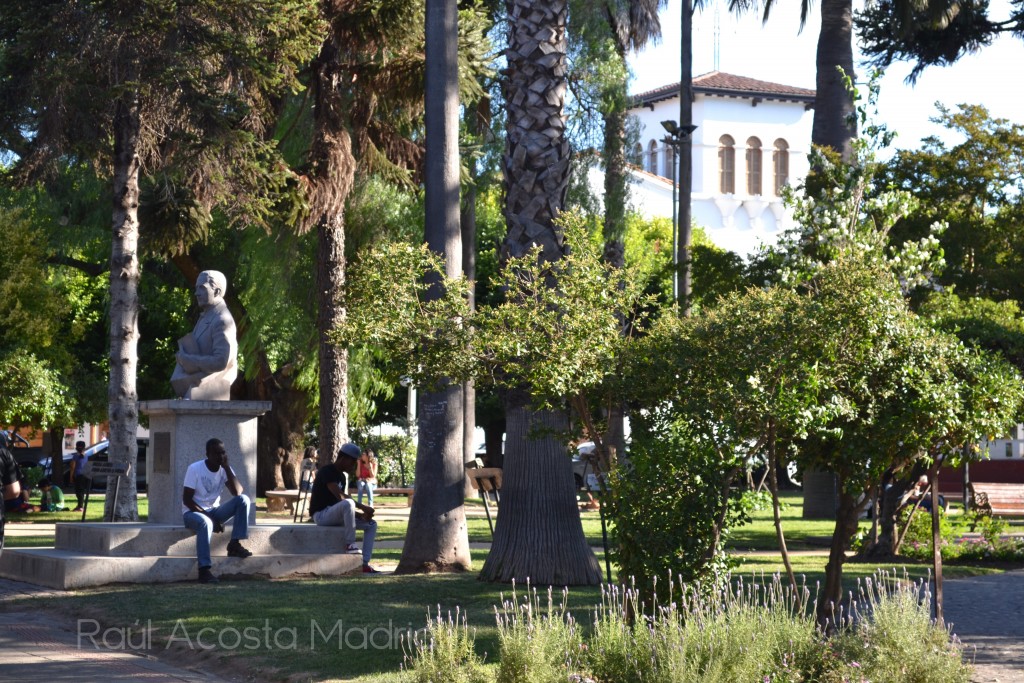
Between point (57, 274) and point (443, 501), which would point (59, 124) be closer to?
point (443, 501)

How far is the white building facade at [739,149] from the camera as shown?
7962 cm

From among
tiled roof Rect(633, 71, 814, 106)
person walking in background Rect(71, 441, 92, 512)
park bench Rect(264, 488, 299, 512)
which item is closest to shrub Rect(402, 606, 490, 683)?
park bench Rect(264, 488, 299, 512)

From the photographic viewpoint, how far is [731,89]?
79938 millimetres

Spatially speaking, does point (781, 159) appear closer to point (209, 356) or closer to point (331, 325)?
point (331, 325)

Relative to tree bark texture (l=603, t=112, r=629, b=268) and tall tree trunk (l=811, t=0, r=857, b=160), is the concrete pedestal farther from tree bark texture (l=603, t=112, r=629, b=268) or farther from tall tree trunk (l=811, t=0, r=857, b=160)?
tree bark texture (l=603, t=112, r=629, b=268)

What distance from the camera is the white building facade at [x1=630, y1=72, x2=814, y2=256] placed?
261 feet

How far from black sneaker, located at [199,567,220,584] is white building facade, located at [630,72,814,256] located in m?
66.3

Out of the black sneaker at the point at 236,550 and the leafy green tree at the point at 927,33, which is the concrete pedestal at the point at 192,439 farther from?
the leafy green tree at the point at 927,33

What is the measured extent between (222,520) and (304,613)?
335 centimetres

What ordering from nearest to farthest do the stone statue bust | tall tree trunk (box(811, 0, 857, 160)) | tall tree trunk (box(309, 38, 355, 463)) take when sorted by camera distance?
the stone statue bust
tall tree trunk (box(309, 38, 355, 463))
tall tree trunk (box(811, 0, 857, 160))

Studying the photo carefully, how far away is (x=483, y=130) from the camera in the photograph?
2772 centimetres

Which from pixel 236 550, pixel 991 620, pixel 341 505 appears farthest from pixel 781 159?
pixel 991 620

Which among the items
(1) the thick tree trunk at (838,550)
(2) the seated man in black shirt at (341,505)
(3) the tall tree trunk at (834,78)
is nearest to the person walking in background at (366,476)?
(2) the seated man in black shirt at (341,505)

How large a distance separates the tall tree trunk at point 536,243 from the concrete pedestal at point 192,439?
289 cm
